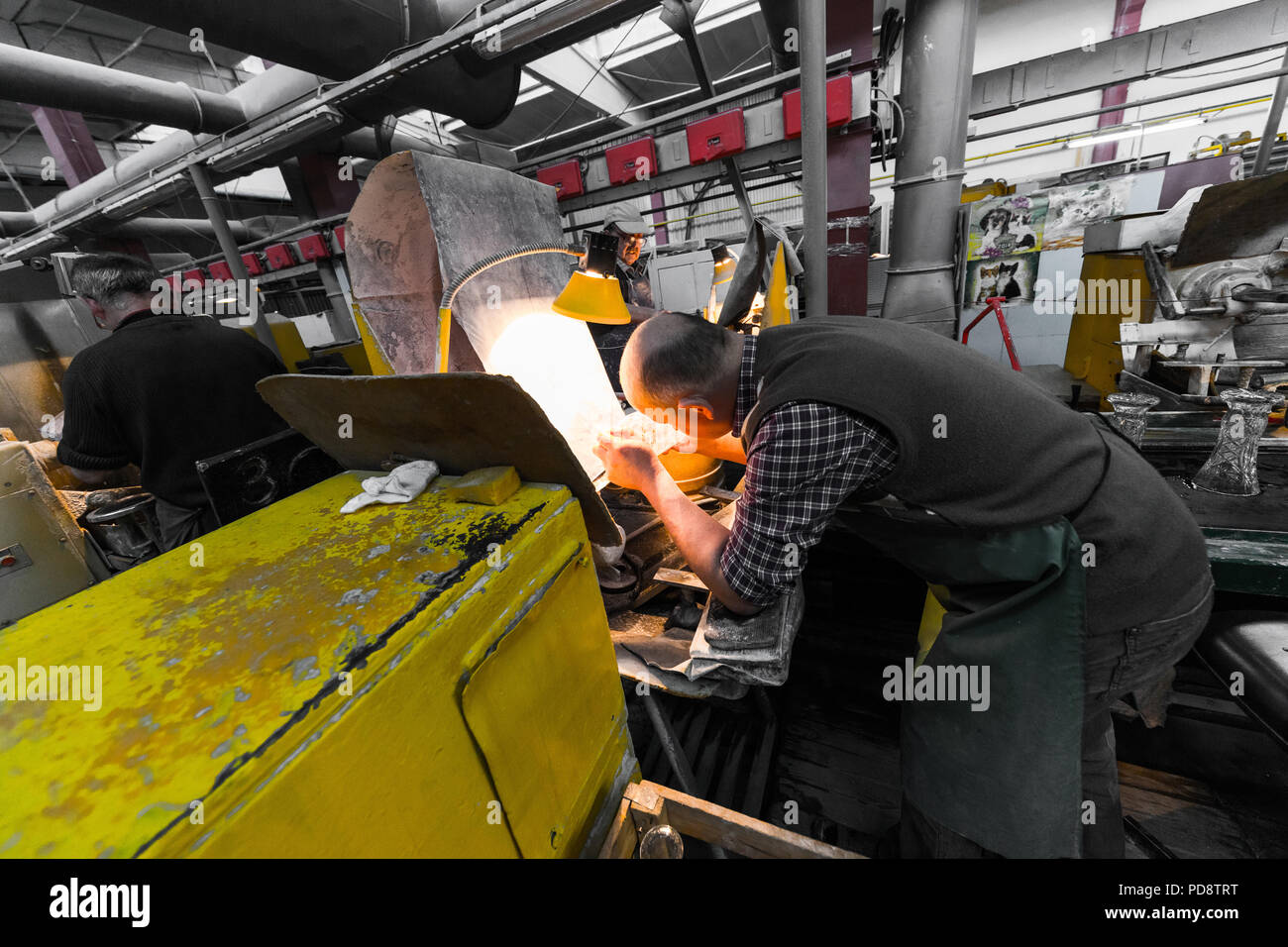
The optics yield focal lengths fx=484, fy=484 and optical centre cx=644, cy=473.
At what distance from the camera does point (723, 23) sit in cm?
673

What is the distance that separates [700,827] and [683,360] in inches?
45.7

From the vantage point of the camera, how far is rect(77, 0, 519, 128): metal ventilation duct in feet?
6.24

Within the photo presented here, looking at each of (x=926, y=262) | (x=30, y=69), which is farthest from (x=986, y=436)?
(x=30, y=69)

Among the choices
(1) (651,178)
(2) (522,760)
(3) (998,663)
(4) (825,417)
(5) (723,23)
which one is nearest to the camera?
(2) (522,760)

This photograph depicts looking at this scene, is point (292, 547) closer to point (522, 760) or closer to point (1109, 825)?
point (522, 760)

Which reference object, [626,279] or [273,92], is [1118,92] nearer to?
[626,279]

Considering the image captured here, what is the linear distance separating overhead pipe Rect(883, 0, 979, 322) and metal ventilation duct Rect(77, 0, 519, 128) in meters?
2.44

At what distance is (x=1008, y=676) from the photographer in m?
1.17

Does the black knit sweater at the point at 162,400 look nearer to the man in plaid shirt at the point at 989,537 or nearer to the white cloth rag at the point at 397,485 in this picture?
the white cloth rag at the point at 397,485

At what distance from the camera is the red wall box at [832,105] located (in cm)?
240

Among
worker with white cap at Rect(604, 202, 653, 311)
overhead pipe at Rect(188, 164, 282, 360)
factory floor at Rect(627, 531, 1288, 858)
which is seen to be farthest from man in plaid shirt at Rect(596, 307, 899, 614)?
overhead pipe at Rect(188, 164, 282, 360)

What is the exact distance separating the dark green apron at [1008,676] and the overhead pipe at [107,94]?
17.2 feet

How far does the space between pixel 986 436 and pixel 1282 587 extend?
1.12m

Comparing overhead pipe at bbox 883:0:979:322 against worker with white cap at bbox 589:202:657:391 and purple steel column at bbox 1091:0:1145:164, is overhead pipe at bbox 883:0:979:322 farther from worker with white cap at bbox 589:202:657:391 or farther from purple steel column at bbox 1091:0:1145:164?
purple steel column at bbox 1091:0:1145:164
